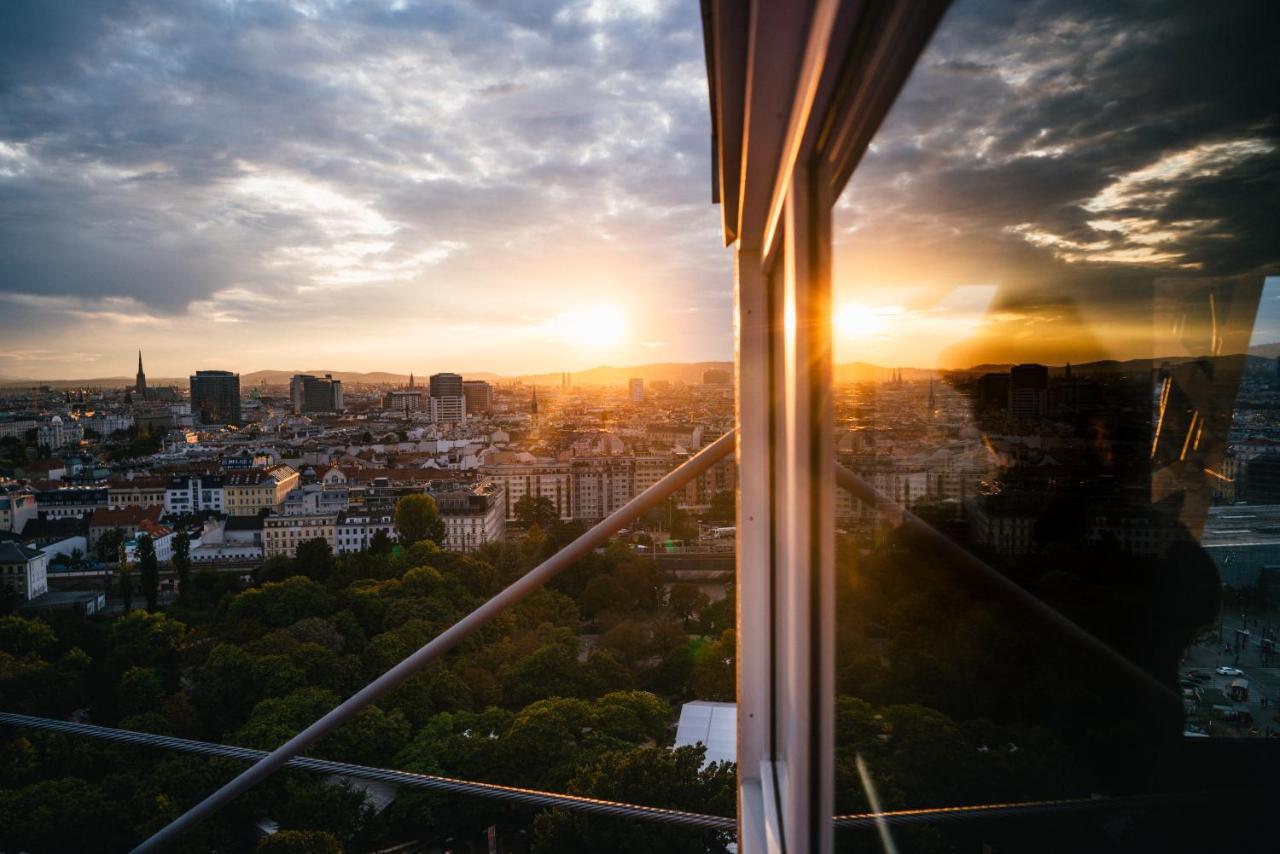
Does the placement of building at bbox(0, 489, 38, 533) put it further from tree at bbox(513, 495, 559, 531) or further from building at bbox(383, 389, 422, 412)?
building at bbox(383, 389, 422, 412)

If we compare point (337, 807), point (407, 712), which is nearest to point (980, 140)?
point (337, 807)

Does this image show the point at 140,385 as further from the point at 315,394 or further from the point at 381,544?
the point at 381,544

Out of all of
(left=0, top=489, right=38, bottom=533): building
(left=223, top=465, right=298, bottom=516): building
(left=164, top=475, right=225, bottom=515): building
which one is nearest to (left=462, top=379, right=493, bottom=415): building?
(left=223, top=465, right=298, bottom=516): building

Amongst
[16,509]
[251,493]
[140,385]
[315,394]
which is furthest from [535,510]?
[140,385]

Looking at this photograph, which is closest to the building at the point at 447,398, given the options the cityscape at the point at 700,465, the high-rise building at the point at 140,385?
the cityscape at the point at 700,465

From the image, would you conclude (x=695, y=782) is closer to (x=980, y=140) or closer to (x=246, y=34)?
(x=980, y=140)

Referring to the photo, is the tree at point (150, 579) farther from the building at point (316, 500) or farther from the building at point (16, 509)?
the building at point (16, 509)
